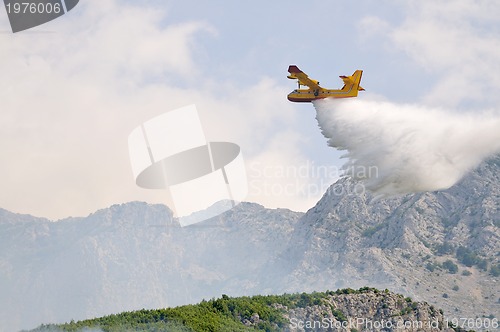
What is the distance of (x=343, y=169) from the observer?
403ft

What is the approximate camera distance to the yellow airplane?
12469 centimetres

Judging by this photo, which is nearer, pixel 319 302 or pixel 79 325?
pixel 79 325

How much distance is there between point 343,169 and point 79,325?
184 ft

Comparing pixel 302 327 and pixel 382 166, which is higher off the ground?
pixel 382 166

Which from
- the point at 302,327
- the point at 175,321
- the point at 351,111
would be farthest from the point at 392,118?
the point at 302,327

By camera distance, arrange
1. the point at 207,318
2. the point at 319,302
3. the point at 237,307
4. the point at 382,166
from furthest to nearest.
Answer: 1. the point at 319,302
2. the point at 237,307
3. the point at 207,318
4. the point at 382,166

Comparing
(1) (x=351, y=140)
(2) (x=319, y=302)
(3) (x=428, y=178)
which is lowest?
(2) (x=319, y=302)

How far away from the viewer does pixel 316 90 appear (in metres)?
125

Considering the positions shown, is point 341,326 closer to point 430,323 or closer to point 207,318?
point 430,323

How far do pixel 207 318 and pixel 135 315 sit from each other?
13754 mm

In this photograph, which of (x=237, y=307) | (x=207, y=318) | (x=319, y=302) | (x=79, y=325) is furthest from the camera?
(x=319, y=302)

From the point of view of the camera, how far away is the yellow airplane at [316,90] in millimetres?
124688

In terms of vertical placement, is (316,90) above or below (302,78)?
below

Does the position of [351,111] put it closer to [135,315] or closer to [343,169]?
[343,169]
